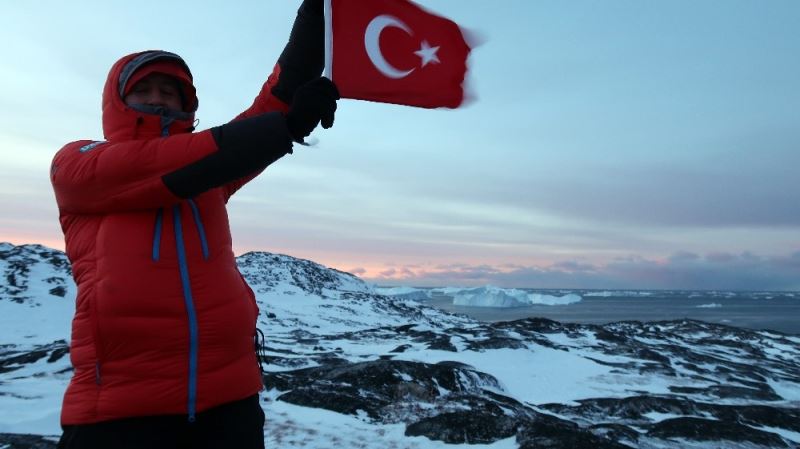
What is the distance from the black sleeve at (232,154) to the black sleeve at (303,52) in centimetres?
74

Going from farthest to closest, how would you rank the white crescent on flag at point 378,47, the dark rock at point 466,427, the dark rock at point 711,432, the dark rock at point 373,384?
the dark rock at point 373,384, the dark rock at point 711,432, the dark rock at point 466,427, the white crescent on flag at point 378,47

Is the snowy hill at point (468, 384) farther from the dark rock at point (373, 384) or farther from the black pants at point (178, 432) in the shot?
the black pants at point (178, 432)

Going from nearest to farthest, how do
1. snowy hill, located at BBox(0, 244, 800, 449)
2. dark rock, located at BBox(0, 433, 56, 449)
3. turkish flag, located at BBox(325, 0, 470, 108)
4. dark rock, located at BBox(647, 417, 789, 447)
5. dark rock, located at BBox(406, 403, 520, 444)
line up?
turkish flag, located at BBox(325, 0, 470, 108)
dark rock, located at BBox(0, 433, 56, 449)
dark rock, located at BBox(406, 403, 520, 444)
snowy hill, located at BBox(0, 244, 800, 449)
dark rock, located at BBox(647, 417, 789, 447)

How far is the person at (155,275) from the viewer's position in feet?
6.56

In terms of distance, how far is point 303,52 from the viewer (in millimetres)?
2799

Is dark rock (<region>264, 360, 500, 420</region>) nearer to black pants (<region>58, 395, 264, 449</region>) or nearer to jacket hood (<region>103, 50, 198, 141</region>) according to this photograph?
black pants (<region>58, 395, 264, 449</region>)

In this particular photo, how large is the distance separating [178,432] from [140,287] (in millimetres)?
578

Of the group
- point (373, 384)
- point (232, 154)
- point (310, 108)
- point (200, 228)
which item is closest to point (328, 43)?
point (310, 108)

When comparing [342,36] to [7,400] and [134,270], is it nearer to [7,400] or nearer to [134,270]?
[134,270]

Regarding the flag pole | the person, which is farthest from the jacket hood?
the flag pole

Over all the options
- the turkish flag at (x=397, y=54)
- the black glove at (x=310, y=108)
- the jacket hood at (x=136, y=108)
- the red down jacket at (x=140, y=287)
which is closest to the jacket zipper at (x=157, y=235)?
the red down jacket at (x=140, y=287)

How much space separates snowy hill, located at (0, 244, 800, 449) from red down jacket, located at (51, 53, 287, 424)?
19.1 feet

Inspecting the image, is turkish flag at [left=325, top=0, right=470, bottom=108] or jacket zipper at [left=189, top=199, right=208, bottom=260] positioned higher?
turkish flag at [left=325, top=0, right=470, bottom=108]

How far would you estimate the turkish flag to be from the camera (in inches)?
125
